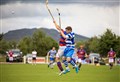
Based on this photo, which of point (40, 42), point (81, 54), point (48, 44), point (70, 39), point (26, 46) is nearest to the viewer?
point (70, 39)

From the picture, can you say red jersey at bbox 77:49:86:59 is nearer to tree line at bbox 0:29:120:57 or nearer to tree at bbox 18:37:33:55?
tree line at bbox 0:29:120:57

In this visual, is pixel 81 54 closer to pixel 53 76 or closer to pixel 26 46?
pixel 53 76

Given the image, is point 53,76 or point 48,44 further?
point 48,44

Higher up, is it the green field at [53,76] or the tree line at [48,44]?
the tree line at [48,44]

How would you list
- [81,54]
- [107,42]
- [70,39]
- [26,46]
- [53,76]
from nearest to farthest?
1. [70,39]
2. [53,76]
3. [81,54]
4. [107,42]
5. [26,46]

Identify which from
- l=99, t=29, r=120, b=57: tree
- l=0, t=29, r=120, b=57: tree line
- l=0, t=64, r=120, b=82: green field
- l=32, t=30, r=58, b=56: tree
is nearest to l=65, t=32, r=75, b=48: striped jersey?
l=0, t=64, r=120, b=82: green field

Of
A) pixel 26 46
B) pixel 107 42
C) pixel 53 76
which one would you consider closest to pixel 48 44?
pixel 26 46

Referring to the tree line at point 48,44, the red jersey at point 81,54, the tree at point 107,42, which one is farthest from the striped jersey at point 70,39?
the tree at point 107,42

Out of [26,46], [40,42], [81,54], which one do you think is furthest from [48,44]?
[81,54]

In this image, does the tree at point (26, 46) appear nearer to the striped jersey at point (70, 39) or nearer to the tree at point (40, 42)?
the tree at point (40, 42)

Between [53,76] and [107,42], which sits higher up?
[107,42]

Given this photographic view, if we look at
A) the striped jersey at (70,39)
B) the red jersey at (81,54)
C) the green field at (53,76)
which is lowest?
the green field at (53,76)

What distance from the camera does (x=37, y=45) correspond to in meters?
135

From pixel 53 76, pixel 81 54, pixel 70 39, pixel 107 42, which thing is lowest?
pixel 53 76
